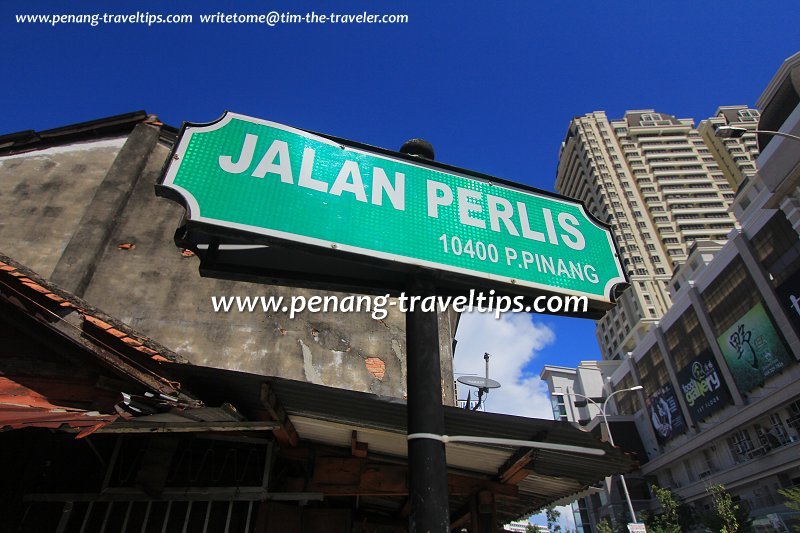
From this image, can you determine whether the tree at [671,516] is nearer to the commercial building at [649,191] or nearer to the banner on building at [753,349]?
the banner on building at [753,349]

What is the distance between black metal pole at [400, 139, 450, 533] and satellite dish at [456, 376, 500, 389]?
7880mm

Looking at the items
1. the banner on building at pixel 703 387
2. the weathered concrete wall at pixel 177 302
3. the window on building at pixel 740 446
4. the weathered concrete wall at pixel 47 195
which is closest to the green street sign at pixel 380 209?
the weathered concrete wall at pixel 177 302

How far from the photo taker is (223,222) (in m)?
1.66

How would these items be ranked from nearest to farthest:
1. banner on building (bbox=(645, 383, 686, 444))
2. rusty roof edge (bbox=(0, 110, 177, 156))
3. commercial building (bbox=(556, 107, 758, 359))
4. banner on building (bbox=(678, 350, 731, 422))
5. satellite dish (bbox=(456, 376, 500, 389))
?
satellite dish (bbox=(456, 376, 500, 389)) → rusty roof edge (bbox=(0, 110, 177, 156)) → banner on building (bbox=(678, 350, 731, 422)) → banner on building (bbox=(645, 383, 686, 444)) → commercial building (bbox=(556, 107, 758, 359))

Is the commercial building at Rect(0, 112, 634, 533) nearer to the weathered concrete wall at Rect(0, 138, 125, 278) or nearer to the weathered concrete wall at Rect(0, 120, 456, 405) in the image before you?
the weathered concrete wall at Rect(0, 120, 456, 405)

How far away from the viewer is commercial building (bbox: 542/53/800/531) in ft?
95.0

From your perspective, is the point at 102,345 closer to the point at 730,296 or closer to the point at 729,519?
the point at 729,519

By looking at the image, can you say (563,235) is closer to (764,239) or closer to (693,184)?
(764,239)

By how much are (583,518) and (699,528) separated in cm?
3751

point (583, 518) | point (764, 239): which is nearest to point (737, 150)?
point (764, 239)

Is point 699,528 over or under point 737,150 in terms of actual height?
under

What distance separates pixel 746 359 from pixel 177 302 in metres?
40.8

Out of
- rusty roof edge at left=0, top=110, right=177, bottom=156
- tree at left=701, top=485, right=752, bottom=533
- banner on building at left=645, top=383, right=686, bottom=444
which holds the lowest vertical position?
tree at left=701, top=485, right=752, bottom=533

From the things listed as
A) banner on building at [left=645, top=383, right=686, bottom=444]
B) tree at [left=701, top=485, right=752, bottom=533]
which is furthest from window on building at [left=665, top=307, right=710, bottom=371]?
tree at [left=701, top=485, right=752, bottom=533]
